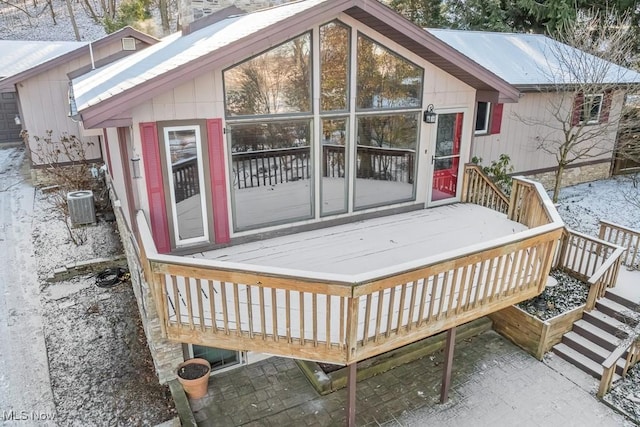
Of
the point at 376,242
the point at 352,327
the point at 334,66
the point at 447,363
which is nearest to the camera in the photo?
the point at 352,327

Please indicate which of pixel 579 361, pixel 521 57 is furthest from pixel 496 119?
pixel 579 361

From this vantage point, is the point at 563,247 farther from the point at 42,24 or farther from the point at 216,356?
the point at 42,24

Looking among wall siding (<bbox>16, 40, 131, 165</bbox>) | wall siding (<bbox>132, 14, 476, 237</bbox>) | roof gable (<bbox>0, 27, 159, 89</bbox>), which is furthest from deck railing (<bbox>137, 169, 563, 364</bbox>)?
wall siding (<bbox>16, 40, 131, 165</bbox>)

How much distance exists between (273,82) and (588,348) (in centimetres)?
619

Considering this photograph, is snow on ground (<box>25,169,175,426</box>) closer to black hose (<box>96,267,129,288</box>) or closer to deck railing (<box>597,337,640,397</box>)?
black hose (<box>96,267,129,288</box>)

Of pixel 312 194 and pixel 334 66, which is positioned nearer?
pixel 334 66

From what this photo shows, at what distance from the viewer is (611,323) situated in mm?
6969

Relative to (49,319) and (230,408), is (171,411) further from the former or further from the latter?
(49,319)

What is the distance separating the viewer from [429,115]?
7484mm

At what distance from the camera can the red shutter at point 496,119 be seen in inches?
449

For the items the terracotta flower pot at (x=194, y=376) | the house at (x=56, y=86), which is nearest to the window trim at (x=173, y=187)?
the terracotta flower pot at (x=194, y=376)

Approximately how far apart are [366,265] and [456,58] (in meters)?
3.52

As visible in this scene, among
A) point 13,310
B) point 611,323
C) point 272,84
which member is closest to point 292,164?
point 272,84

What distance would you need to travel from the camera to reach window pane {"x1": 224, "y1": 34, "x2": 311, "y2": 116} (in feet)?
19.5
